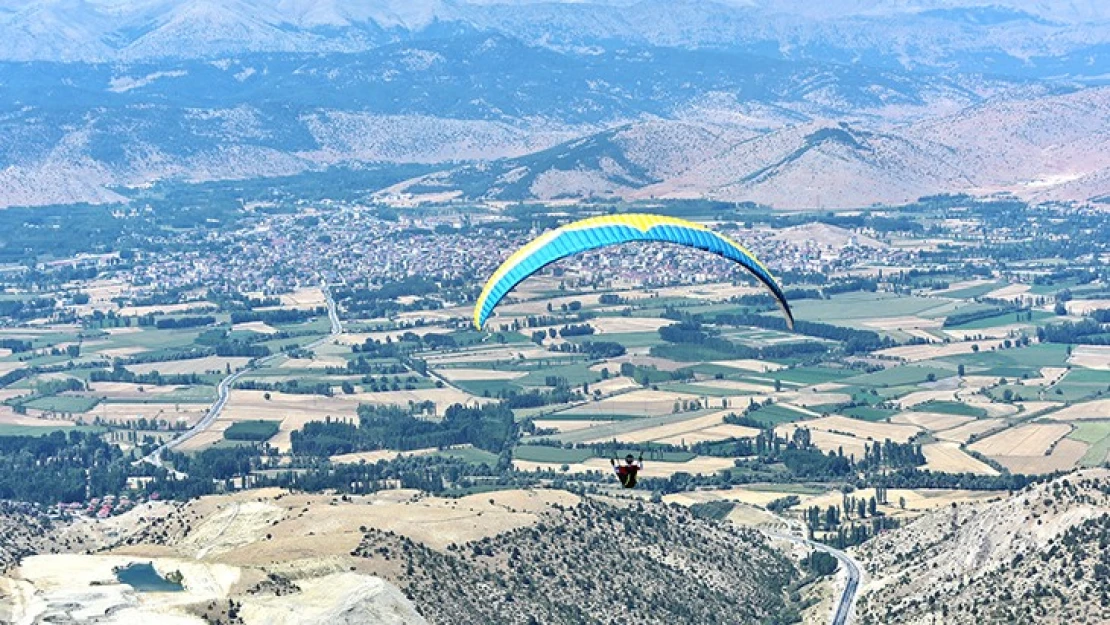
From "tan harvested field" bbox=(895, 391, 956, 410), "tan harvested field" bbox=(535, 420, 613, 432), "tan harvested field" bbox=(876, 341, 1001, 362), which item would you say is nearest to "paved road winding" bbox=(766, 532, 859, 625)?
"tan harvested field" bbox=(535, 420, 613, 432)

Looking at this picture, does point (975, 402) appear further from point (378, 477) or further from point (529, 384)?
point (378, 477)

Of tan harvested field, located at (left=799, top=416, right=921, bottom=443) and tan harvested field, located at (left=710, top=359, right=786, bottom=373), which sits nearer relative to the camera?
tan harvested field, located at (left=799, top=416, right=921, bottom=443)

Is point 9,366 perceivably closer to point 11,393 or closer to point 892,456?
point 11,393

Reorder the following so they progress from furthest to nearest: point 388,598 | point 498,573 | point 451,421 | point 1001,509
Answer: point 451,421, point 1001,509, point 498,573, point 388,598

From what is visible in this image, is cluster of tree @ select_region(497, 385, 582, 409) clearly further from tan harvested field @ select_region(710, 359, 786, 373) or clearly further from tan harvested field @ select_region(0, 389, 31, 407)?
tan harvested field @ select_region(0, 389, 31, 407)

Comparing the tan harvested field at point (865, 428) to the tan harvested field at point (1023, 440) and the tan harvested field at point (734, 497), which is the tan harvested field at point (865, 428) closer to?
the tan harvested field at point (1023, 440)

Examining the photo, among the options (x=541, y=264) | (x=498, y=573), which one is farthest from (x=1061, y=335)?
(x=541, y=264)

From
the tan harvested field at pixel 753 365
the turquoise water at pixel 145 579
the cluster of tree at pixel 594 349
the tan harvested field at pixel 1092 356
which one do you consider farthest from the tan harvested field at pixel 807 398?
the turquoise water at pixel 145 579
